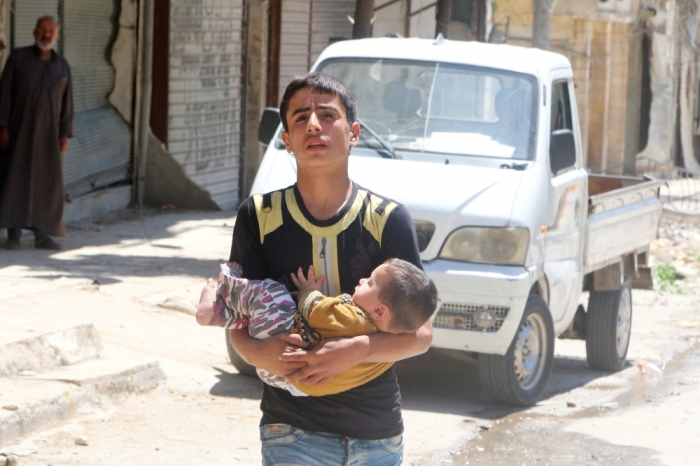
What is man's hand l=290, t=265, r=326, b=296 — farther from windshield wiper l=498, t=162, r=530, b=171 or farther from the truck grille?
windshield wiper l=498, t=162, r=530, b=171

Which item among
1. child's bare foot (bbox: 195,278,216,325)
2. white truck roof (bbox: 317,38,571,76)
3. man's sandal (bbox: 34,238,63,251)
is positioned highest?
white truck roof (bbox: 317,38,571,76)

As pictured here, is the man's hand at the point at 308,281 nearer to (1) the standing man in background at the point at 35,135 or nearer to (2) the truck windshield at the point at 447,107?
(2) the truck windshield at the point at 447,107

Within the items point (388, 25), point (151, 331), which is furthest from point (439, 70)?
point (388, 25)

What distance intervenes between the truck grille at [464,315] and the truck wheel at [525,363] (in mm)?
253

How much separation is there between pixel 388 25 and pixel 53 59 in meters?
8.12

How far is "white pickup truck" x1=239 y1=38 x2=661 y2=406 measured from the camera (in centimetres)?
634

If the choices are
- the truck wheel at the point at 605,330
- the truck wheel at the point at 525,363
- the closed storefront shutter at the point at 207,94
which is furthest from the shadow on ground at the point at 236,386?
the closed storefront shutter at the point at 207,94

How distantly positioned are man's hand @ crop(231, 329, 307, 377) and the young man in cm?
2

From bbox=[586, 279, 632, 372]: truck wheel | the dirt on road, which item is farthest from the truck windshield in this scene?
bbox=[586, 279, 632, 372]: truck wheel

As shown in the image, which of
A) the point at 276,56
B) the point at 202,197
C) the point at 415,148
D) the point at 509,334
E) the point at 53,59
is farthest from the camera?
the point at 276,56

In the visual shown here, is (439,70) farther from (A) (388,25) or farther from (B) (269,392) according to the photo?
(A) (388,25)

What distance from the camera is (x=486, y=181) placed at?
6.55 meters

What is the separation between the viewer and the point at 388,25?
16.9 metres

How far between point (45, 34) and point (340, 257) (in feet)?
23.4
